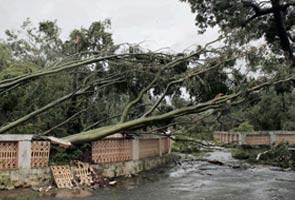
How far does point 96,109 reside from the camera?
640 inches

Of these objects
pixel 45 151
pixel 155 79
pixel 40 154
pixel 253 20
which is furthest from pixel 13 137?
pixel 253 20

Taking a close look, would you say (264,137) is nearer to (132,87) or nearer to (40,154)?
(132,87)

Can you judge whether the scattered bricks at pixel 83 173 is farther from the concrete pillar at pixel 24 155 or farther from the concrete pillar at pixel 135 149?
the concrete pillar at pixel 135 149

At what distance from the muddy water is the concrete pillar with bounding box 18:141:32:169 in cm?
148

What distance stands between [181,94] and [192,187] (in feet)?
14.2

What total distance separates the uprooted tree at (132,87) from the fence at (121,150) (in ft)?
2.61

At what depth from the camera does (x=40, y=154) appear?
11.2 m

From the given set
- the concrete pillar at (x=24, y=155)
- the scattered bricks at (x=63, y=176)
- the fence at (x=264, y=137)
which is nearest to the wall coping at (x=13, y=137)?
the concrete pillar at (x=24, y=155)

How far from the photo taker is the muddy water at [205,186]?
1038 cm

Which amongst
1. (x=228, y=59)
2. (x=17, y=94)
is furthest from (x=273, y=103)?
(x=17, y=94)

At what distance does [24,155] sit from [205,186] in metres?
5.48

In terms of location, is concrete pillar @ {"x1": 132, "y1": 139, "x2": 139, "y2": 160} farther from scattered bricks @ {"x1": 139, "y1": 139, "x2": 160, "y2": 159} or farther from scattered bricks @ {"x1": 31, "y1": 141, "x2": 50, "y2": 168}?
scattered bricks @ {"x1": 31, "y1": 141, "x2": 50, "y2": 168}

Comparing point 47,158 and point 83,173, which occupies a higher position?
point 47,158

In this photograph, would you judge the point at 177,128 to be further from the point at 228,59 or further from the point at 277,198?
the point at 277,198
